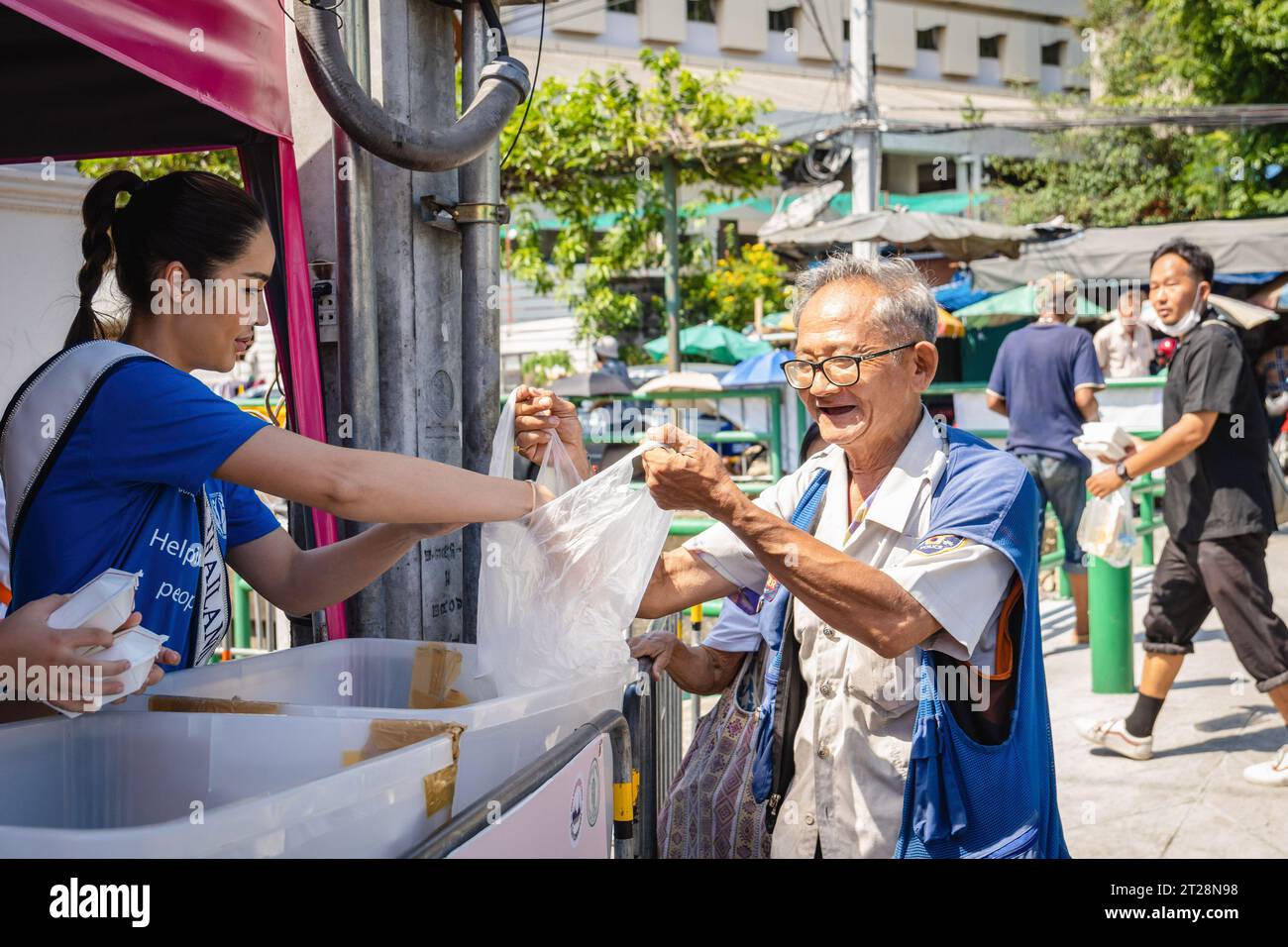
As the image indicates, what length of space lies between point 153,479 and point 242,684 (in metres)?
0.42

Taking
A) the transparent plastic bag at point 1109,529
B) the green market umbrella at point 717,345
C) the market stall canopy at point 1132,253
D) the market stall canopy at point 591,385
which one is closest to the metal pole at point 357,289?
the transparent plastic bag at point 1109,529

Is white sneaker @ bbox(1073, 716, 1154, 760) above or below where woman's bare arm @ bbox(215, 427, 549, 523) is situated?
below

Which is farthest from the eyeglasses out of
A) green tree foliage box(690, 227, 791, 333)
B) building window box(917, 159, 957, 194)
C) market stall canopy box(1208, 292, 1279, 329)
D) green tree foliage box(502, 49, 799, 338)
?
building window box(917, 159, 957, 194)

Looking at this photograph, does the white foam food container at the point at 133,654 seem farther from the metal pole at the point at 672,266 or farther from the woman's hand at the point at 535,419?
the metal pole at the point at 672,266

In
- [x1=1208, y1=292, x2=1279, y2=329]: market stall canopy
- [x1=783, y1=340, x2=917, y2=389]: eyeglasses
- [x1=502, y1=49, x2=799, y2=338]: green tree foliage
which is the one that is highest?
[x1=502, y1=49, x2=799, y2=338]: green tree foliage

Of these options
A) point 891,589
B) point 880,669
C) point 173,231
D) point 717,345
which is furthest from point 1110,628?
point 717,345

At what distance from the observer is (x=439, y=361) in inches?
114

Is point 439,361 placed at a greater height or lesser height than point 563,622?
greater

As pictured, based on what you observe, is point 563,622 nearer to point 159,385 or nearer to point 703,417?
point 159,385

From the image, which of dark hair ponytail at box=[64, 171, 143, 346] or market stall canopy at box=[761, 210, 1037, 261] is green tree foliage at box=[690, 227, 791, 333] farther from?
dark hair ponytail at box=[64, 171, 143, 346]

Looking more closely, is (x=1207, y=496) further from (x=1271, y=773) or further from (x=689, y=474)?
(x=689, y=474)

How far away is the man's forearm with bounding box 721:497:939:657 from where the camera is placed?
2035mm

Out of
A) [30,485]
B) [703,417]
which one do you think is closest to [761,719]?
[30,485]

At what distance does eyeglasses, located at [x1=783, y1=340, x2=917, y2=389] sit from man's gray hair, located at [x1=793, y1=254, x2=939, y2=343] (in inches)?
1.7
